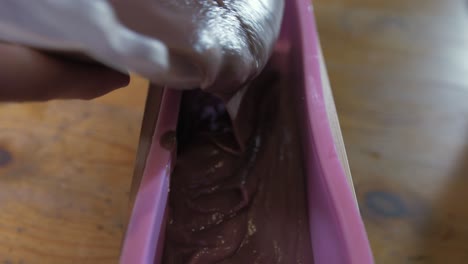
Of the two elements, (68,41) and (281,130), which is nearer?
(68,41)

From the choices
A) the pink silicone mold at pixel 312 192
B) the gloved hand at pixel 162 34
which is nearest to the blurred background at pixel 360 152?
the pink silicone mold at pixel 312 192

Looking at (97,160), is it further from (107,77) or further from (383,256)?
(383,256)

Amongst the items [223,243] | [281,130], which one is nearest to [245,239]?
[223,243]

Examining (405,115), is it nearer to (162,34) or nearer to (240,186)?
(240,186)

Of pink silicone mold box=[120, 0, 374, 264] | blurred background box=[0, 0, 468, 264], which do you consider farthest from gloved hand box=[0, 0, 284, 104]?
blurred background box=[0, 0, 468, 264]

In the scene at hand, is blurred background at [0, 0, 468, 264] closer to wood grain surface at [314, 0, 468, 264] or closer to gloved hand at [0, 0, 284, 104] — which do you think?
wood grain surface at [314, 0, 468, 264]

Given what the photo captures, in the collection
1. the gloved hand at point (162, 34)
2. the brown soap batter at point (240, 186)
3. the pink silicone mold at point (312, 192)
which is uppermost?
the gloved hand at point (162, 34)

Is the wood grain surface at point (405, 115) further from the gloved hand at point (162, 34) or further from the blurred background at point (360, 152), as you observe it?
the gloved hand at point (162, 34)
